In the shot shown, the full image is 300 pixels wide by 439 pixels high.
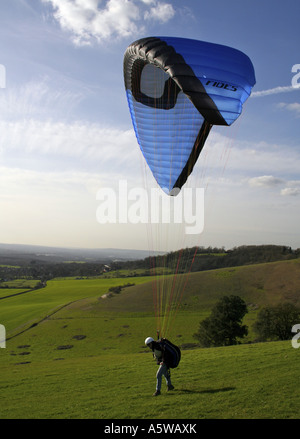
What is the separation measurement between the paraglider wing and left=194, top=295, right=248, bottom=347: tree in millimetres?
21810

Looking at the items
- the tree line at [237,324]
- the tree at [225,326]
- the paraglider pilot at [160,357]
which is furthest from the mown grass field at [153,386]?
the tree line at [237,324]

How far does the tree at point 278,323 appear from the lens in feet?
91.9

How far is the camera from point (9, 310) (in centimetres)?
5753

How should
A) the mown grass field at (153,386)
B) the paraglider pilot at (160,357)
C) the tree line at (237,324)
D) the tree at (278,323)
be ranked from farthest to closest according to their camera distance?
the tree line at (237,324)
the tree at (278,323)
the paraglider pilot at (160,357)
the mown grass field at (153,386)

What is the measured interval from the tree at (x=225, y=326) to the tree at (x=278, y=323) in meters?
1.64

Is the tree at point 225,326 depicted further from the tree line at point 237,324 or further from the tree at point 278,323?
the tree at point 278,323

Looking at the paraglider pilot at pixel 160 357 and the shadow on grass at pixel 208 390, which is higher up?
the paraglider pilot at pixel 160 357

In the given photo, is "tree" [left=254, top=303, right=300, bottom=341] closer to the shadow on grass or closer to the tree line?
the tree line

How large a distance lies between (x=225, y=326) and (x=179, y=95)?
2441cm

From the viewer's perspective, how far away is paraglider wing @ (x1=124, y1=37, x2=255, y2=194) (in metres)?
8.35

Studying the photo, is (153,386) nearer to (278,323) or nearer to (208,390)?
(208,390)

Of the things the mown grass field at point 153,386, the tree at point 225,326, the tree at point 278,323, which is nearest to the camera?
the mown grass field at point 153,386

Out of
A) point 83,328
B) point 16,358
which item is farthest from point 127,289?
point 16,358
